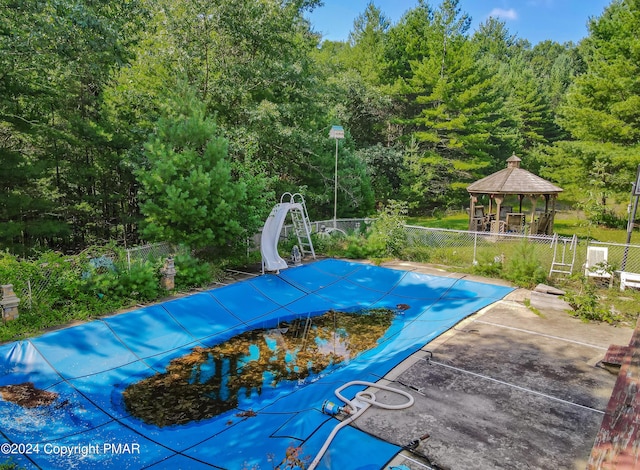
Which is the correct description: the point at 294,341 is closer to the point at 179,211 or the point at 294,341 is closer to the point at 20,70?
the point at 179,211

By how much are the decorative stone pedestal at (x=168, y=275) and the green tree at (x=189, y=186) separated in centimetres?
93

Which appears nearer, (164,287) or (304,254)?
(164,287)

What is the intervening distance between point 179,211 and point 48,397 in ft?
15.2

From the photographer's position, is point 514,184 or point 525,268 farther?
point 514,184

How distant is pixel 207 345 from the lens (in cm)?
696

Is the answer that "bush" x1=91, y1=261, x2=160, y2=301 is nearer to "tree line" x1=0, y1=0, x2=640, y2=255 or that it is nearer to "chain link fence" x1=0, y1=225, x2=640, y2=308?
"chain link fence" x1=0, y1=225, x2=640, y2=308

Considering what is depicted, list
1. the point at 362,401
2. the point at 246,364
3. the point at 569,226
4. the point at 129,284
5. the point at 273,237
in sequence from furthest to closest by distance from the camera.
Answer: the point at 569,226 < the point at 273,237 < the point at 129,284 < the point at 246,364 < the point at 362,401

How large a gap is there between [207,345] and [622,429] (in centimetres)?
617

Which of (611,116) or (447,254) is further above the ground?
(611,116)

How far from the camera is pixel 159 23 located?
11.9 meters

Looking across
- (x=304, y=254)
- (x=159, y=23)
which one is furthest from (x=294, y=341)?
(x=159, y=23)

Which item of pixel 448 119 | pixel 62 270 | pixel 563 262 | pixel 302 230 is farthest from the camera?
pixel 448 119

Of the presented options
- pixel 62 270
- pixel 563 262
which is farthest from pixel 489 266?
pixel 62 270

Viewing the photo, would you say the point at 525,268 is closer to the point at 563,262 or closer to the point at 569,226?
the point at 563,262
